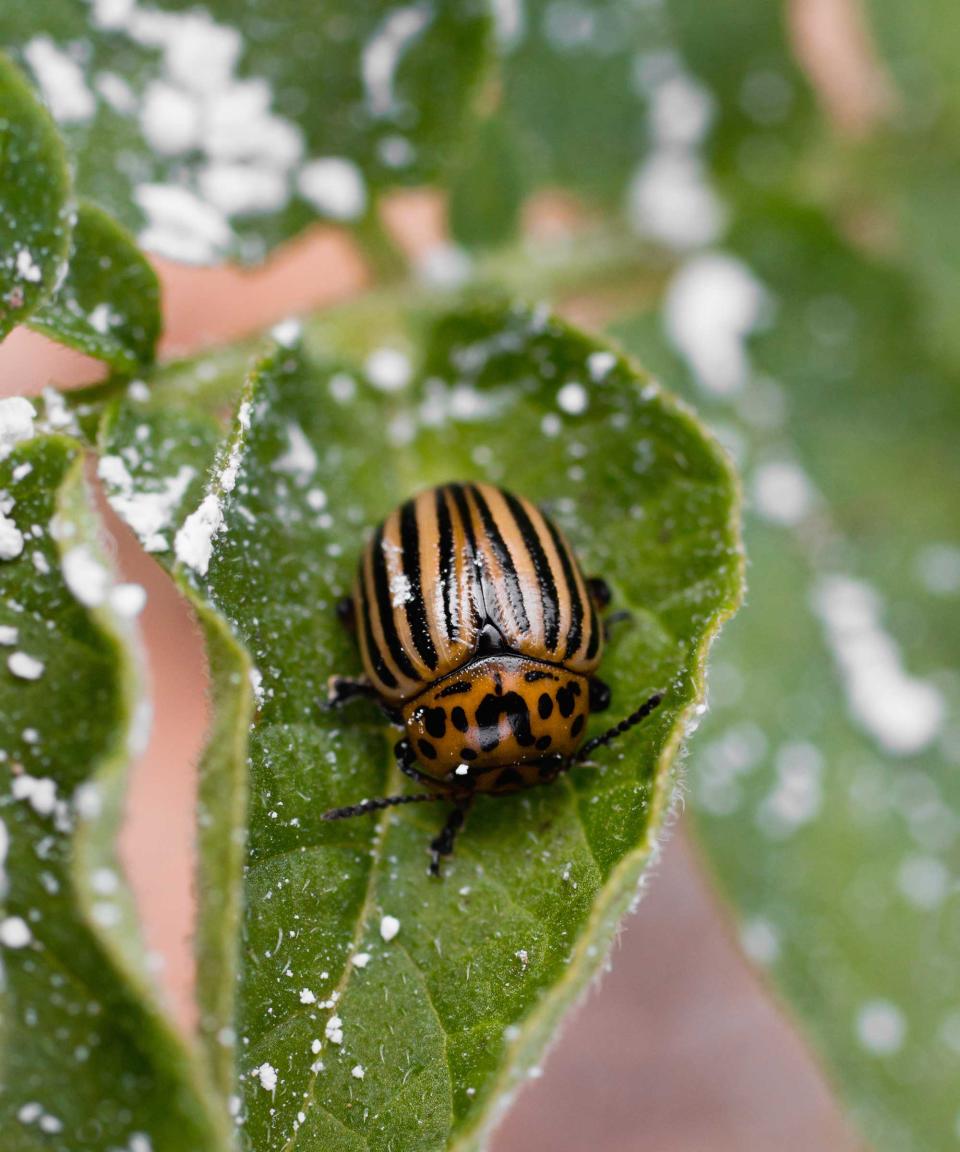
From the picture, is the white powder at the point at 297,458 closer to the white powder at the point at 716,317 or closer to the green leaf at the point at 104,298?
the green leaf at the point at 104,298

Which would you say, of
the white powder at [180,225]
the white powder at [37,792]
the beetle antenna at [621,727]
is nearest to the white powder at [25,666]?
the white powder at [37,792]

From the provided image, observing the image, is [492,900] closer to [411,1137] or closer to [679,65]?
[411,1137]

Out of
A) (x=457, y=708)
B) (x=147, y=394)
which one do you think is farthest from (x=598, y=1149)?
(x=147, y=394)

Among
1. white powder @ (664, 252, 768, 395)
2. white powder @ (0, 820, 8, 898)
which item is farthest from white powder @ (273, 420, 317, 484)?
white powder @ (664, 252, 768, 395)

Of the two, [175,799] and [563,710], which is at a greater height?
[175,799]

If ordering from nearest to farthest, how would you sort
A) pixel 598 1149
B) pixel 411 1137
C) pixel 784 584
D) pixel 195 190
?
1. pixel 411 1137
2. pixel 195 190
3. pixel 784 584
4. pixel 598 1149
